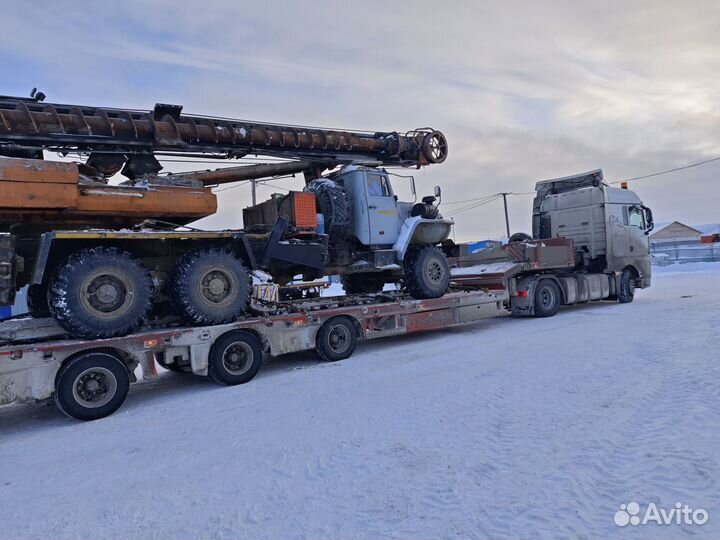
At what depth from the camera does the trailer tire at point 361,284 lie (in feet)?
40.8

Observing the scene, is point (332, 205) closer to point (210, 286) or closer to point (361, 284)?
point (210, 286)

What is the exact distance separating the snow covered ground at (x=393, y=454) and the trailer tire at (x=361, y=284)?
5007 millimetres

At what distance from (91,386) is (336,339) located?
3.90 metres

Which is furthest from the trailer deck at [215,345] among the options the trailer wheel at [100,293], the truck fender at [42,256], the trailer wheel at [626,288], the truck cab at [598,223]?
the trailer wheel at [626,288]

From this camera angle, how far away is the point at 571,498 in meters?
3.26

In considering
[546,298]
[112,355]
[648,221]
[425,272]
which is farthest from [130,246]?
[648,221]

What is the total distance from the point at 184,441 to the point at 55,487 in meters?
1.15

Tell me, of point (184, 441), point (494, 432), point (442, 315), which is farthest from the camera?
point (442, 315)

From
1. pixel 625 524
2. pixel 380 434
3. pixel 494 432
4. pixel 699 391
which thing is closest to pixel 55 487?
pixel 380 434

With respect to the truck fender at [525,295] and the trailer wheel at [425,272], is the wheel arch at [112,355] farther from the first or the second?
the truck fender at [525,295]

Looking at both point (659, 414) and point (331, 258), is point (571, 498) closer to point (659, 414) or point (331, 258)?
point (659, 414)

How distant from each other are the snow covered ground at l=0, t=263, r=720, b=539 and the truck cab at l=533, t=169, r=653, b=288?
7.95 m

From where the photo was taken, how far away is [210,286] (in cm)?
743

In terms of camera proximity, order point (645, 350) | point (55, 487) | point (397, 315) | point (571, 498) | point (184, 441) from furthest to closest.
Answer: point (397, 315) → point (645, 350) → point (184, 441) → point (55, 487) → point (571, 498)
